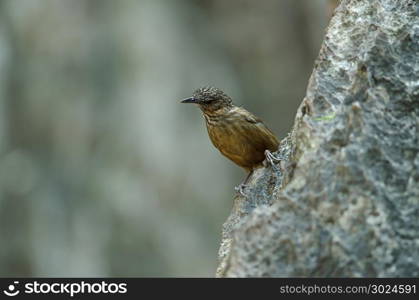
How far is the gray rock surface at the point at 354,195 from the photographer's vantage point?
2.82 metres

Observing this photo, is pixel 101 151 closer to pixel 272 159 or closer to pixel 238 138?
pixel 238 138

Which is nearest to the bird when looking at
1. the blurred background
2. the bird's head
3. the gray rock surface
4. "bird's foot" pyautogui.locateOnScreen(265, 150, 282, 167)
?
the bird's head

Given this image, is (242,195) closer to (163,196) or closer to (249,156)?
(249,156)

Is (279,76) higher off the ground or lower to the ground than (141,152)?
higher

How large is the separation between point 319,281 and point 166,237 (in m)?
10.7

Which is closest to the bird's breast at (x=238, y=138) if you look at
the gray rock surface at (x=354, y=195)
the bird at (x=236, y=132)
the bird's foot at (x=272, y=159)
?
the bird at (x=236, y=132)

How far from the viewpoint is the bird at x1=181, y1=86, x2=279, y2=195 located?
5590 mm

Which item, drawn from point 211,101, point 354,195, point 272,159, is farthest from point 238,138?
point 354,195

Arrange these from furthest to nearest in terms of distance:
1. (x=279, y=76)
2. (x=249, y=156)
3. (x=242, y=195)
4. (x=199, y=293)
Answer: (x=279, y=76) → (x=249, y=156) → (x=242, y=195) → (x=199, y=293)

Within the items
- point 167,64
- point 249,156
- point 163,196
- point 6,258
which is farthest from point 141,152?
point 249,156

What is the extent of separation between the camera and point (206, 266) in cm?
1352

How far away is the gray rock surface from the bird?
7.36ft

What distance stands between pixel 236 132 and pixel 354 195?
2.85m

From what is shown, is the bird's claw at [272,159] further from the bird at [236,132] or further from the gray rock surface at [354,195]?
the gray rock surface at [354,195]
